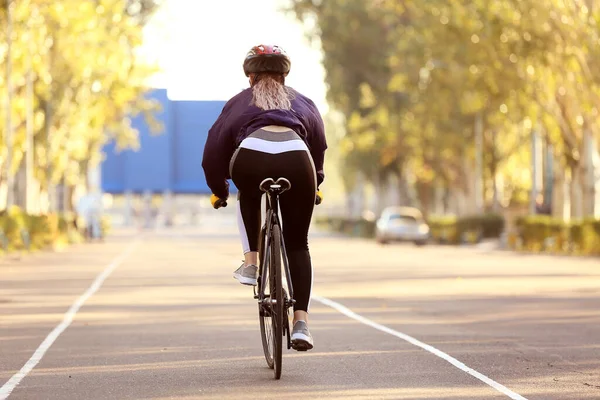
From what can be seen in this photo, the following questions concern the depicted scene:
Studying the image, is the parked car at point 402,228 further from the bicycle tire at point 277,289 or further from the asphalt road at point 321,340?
the bicycle tire at point 277,289

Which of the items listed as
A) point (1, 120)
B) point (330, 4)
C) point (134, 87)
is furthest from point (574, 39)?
point (330, 4)

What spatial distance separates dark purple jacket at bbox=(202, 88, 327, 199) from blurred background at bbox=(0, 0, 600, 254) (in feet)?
97.3

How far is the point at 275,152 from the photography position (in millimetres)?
9172

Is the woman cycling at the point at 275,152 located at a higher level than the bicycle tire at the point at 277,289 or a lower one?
higher

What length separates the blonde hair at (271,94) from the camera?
30.7 feet

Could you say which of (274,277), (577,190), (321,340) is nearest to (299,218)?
(274,277)

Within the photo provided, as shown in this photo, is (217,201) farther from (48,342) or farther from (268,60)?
(48,342)

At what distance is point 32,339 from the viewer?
43.5ft

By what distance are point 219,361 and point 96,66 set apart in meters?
45.3

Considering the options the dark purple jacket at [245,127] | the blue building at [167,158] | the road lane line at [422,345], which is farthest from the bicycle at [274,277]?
the blue building at [167,158]

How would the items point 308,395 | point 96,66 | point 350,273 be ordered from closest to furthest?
point 308,395, point 350,273, point 96,66

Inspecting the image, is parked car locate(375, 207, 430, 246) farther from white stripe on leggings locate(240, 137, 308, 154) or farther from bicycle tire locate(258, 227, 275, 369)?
white stripe on leggings locate(240, 137, 308, 154)

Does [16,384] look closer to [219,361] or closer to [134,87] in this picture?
[219,361]

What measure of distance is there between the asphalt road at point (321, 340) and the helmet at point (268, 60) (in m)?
1.94
